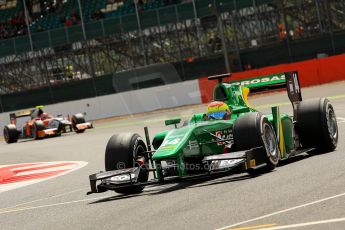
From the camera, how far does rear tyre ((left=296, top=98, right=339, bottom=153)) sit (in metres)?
12.8

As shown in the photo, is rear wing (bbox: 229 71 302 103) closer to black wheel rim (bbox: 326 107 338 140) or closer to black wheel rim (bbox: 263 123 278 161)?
black wheel rim (bbox: 326 107 338 140)

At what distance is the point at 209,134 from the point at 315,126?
2123 millimetres

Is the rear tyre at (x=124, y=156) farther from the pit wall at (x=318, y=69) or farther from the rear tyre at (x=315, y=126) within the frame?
the pit wall at (x=318, y=69)

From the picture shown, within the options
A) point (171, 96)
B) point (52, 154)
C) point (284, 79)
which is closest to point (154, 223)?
point (284, 79)

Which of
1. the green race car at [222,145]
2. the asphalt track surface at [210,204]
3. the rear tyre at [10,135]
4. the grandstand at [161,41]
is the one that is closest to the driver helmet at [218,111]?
the green race car at [222,145]

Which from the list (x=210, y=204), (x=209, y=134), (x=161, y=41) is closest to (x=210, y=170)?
(x=209, y=134)

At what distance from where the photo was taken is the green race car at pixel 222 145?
10.8m

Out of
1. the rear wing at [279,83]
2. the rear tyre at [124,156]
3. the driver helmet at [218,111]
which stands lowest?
the rear tyre at [124,156]

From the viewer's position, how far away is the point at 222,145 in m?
11.7

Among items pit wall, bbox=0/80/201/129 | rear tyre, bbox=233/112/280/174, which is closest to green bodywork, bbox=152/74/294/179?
rear tyre, bbox=233/112/280/174

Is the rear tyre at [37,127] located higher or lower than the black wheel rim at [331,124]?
lower

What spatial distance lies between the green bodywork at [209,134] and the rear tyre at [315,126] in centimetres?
37

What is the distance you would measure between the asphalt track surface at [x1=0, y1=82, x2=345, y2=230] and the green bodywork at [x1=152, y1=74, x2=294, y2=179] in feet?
1.36

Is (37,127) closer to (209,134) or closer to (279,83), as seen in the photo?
(279,83)
